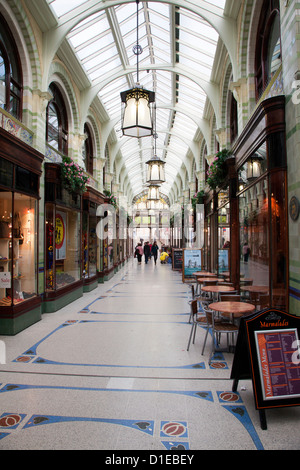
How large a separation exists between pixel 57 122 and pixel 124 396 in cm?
759

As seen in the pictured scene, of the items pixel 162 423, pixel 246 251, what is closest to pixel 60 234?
pixel 246 251

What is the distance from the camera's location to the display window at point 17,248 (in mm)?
5528

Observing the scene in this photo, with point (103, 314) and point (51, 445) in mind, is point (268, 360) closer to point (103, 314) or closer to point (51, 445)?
point (51, 445)

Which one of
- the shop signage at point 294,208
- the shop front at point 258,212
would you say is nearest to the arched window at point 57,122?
the shop front at point 258,212

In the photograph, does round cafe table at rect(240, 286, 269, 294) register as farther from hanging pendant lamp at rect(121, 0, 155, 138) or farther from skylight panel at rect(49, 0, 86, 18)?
skylight panel at rect(49, 0, 86, 18)

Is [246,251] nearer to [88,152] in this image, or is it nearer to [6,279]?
[6,279]

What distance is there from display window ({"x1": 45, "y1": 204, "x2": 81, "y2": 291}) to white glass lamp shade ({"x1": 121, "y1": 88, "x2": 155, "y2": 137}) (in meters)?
2.84

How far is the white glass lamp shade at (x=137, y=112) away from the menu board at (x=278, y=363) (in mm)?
4292

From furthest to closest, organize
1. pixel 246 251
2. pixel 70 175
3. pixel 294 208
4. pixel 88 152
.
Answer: pixel 88 152
pixel 70 175
pixel 246 251
pixel 294 208

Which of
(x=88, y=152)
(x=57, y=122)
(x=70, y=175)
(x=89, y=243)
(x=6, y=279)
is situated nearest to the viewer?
(x=6, y=279)

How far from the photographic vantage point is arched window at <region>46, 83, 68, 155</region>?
7.91 metres

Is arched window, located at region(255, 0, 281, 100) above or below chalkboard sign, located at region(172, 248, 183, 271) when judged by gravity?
above

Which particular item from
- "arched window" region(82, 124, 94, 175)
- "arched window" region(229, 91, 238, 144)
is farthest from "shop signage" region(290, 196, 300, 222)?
"arched window" region(82, 124, 94, 175)

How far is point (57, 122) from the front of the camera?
8.53 meters
